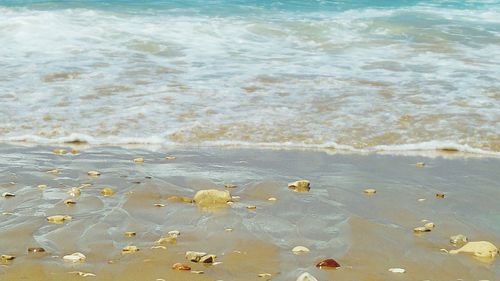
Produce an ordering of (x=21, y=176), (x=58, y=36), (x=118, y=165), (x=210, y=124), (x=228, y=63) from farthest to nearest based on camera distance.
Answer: (x=58, y=36) → (x=228, y=63) → (x=210, y=124) → (x=118, y=165) → (x=21, y=176)

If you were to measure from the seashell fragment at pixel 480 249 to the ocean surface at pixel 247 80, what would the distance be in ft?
7.70

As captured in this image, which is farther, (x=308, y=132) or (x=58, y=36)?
(x=58, y=36)

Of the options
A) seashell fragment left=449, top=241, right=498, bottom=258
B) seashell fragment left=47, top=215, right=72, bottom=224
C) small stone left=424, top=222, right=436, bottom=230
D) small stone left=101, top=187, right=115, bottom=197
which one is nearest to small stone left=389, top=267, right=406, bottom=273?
seashell fragment left=449, top=241, right=498, bottom=258

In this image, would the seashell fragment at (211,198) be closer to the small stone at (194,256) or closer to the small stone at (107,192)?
the small stone at (107,192)

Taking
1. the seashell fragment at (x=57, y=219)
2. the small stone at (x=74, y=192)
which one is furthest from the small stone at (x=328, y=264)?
the small stone at (x=74, y=192)

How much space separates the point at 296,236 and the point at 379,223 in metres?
0.50

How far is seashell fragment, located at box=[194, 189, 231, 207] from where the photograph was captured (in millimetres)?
3588

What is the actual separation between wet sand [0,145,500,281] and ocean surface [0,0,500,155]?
620 mm

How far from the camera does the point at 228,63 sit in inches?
351

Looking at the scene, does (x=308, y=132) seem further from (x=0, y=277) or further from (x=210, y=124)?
(x=0, y=277)

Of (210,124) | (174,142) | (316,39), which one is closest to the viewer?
(174,142)

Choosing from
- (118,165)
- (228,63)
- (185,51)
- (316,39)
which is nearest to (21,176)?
(118,165)

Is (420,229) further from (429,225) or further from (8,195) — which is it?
(8,195)

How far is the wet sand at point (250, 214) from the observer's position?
2.71 m
